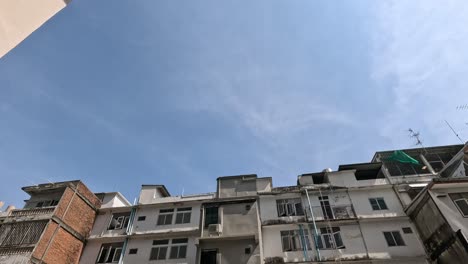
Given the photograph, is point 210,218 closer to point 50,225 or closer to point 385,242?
point 50,225

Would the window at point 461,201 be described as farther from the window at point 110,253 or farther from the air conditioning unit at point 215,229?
the window at point 110,253

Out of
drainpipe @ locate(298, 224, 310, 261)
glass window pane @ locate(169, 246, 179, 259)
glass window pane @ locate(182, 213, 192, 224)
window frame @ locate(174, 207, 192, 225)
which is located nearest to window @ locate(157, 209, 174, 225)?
window frame @ locate(174, 207, 192, 225)

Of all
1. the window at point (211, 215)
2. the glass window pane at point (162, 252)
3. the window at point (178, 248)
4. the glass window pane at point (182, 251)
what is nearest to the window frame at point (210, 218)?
the window at point (211, 215)

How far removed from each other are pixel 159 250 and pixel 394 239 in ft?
59.1

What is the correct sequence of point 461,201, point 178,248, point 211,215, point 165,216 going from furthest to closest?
point 165,216 < point 211,215 < point 178,248 < point 461,201

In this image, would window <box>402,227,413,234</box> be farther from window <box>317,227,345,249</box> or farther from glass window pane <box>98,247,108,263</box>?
glass window pane <box>98,247,108,263</box>

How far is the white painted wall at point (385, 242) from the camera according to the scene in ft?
64.1

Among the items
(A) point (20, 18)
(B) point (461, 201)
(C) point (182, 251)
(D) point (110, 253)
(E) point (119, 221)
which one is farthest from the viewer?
(E) point (119, 221)

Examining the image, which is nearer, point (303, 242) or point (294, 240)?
point (303, 242)

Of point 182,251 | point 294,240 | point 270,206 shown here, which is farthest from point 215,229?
point 294,240

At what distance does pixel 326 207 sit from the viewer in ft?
75.6

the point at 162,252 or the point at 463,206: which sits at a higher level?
the point at 463,206

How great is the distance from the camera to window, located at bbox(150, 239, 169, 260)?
22.5m

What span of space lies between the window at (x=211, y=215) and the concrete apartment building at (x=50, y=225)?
36.0ft
